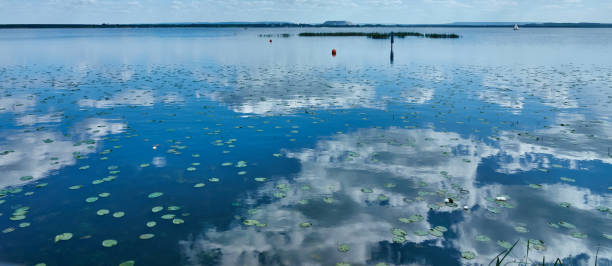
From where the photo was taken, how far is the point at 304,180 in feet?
42.0

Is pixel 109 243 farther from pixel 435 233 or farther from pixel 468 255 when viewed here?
pixel 468 255

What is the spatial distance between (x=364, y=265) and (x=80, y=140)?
45.5 feet

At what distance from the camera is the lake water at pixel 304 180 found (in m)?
8.98

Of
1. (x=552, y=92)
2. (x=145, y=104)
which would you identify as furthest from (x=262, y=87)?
(x=552, y=92)

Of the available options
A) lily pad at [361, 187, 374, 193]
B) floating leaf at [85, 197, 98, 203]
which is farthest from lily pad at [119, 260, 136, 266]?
lily pad at [361, 187, 374, 193]

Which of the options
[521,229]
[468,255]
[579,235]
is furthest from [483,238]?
[579,235]

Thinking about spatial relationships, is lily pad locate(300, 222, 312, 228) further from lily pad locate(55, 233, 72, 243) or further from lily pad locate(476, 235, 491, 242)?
lily pad locate(55, 233, 72, 243)

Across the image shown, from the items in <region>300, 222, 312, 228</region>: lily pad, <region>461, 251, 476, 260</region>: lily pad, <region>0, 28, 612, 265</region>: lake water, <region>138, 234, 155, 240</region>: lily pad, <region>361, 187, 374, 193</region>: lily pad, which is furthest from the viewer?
<region>361, 187, 374, 193</region>: lily pad

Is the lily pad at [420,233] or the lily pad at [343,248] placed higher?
Result: the lily pad at [420,233]

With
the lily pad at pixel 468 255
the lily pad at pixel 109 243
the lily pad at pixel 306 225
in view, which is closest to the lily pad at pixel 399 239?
the lily pad at pixel 468 255

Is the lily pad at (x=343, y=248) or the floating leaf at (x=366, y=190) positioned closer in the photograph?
the lily pad at (x=343, y=248)

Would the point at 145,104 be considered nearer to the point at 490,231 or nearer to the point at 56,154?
the point at 56,154

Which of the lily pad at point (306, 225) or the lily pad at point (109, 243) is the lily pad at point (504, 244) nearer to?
the lily pad at point (306, 225)

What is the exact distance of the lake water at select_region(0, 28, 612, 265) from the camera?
898cm
